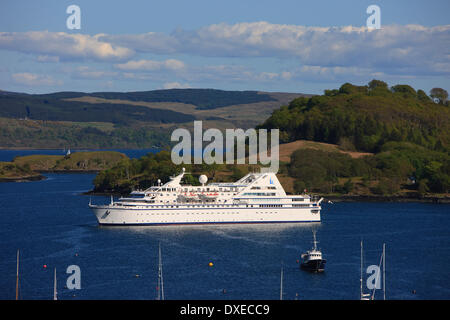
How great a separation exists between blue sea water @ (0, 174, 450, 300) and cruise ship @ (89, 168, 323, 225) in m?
1.84

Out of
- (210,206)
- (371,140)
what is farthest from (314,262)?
(371,140)

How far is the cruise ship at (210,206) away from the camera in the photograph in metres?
93.1

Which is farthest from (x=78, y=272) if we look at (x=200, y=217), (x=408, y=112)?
(x=408, y=112)

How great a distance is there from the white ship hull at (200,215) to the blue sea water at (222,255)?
156cm

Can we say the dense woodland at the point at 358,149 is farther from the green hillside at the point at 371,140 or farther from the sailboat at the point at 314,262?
the sailboat at the point at 314,262

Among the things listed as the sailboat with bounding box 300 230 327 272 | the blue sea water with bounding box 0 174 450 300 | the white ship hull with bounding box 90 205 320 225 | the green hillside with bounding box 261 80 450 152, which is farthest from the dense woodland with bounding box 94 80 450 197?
the sailboat with bounding box 300 230 327 272

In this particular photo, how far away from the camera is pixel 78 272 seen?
64.8 metres

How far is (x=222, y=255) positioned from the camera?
7412cm

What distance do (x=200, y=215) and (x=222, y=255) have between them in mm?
21115

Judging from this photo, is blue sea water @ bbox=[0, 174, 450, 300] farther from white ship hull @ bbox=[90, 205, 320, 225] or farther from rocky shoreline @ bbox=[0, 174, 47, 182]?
rocky shoreline @ bbox=[0, 174, 47, 182]

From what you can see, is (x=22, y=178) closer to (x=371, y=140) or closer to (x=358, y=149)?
(x=358, y=149)

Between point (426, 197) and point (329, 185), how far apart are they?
16.6m

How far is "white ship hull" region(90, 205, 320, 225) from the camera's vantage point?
303 feet
